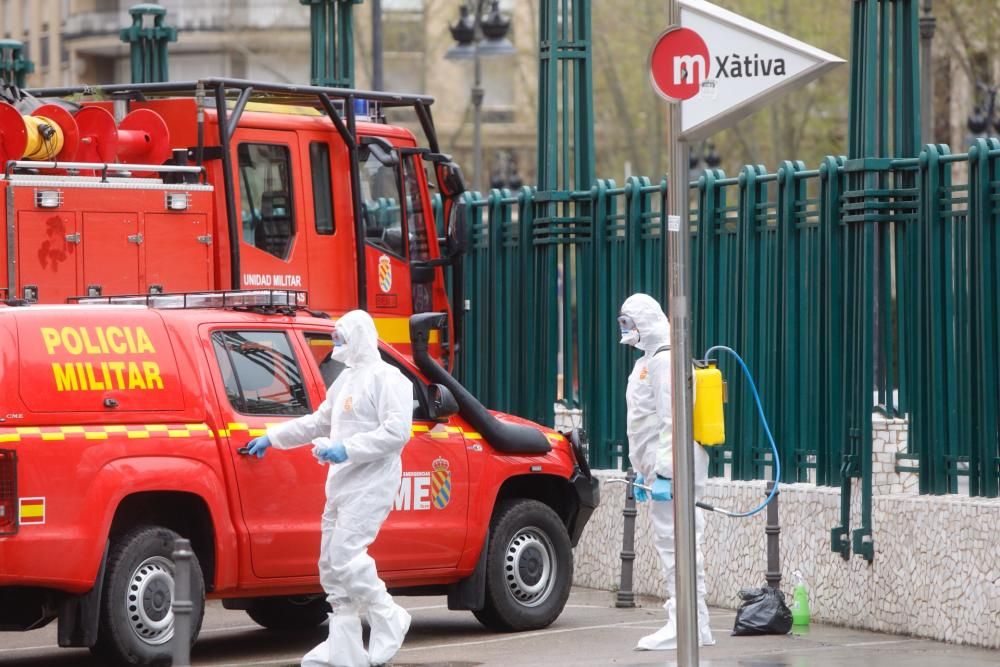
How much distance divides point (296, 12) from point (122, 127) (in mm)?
45326

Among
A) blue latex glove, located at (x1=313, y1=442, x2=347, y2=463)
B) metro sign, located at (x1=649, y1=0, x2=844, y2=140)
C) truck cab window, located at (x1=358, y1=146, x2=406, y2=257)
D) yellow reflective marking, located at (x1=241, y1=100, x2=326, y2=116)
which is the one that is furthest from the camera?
truck cab window, located at (x1=358, y1=146, x2=406, y2=257)

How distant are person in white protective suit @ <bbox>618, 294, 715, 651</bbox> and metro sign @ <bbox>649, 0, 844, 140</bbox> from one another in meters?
2.69

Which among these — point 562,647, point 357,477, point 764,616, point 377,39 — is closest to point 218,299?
point 357,477

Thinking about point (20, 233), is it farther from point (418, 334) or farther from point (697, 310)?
point (697, 310)

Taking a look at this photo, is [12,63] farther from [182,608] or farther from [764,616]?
[182,608]

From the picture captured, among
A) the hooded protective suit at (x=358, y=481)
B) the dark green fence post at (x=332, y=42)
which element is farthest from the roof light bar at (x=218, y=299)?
the dark green fence post at (x=332, y=42)

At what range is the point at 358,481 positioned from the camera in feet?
34.7

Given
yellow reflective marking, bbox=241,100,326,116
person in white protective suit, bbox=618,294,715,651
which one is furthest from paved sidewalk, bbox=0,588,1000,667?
yellow reflective marking, bbox=241,100,326,116

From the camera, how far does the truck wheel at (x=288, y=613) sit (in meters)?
12.9

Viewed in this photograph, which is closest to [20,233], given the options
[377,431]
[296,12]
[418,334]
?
[418,334]

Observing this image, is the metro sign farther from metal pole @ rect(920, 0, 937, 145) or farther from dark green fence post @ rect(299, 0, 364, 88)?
metal pole @ rect(920, 0, 937, 145)

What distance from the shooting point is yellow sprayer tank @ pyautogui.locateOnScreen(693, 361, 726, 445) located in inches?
409

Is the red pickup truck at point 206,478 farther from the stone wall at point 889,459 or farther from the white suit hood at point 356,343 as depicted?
the stone wall at point 889,459

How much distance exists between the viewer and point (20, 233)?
43.2 ft
